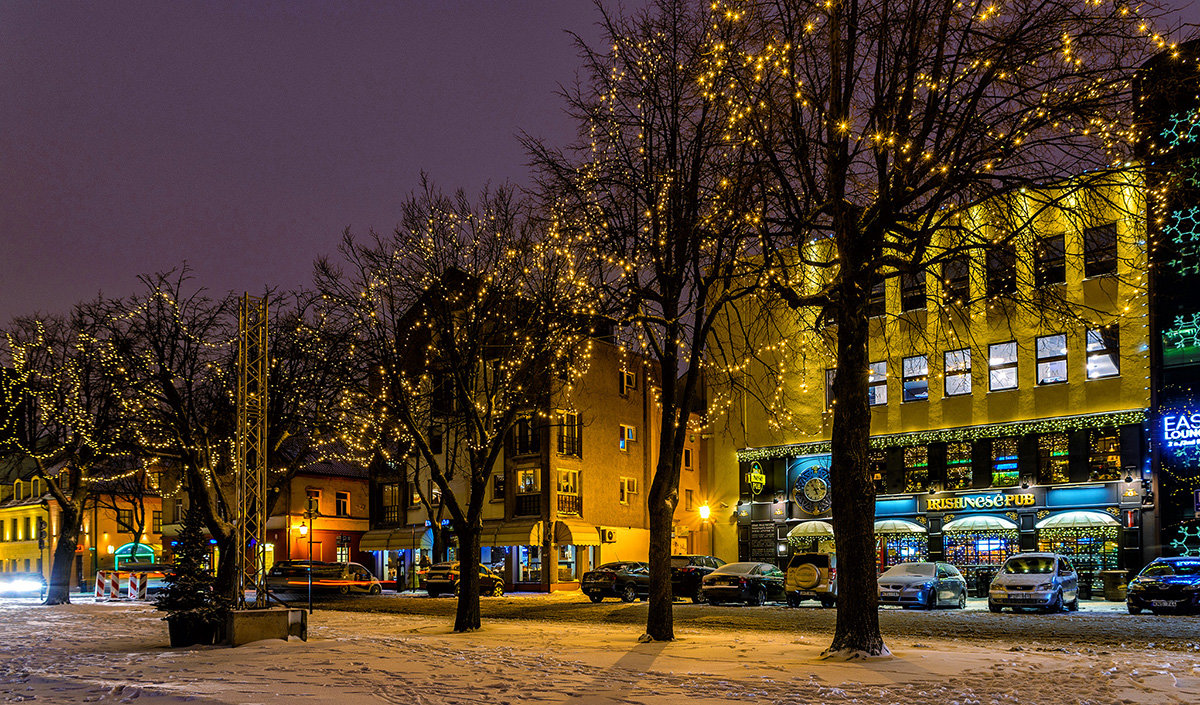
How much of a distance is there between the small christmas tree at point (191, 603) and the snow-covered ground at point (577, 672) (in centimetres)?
61

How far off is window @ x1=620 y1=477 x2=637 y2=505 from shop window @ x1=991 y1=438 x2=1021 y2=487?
770 inches

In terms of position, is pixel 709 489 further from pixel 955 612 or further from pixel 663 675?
pixel 663 675

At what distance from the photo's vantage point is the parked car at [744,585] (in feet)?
102

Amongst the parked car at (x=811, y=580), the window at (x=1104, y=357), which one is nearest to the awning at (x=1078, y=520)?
the window at (x=1104, y=357)

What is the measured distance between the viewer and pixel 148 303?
30.9 metres

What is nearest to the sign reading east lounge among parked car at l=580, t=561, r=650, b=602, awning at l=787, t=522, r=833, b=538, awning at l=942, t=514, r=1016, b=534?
awning at l=942, t=514, r=1016, b=534

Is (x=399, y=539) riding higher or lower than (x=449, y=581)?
higher

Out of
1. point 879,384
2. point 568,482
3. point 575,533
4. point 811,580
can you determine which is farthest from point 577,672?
point 568,482

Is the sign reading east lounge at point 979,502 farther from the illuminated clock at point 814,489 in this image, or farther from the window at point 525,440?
the window at point 525,440

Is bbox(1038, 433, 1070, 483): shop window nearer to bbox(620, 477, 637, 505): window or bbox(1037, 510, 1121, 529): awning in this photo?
bbox(1037, 510, 1121, 529): awning

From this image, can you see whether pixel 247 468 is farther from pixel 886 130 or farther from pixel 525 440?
pixel 525 440

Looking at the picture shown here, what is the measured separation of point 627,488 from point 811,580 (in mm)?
20441

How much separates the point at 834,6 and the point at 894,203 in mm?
2702

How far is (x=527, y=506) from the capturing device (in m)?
45.4
